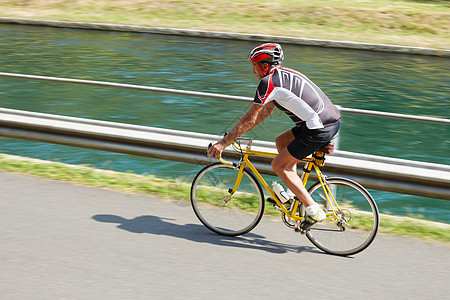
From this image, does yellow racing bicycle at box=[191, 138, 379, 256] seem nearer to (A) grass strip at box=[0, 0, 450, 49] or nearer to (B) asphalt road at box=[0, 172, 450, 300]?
(B) asphalt road at box=[0, 172, 450, 300]

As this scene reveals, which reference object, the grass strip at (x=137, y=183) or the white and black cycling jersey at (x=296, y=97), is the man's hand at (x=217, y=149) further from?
the grass strip at (x=137, y=183)

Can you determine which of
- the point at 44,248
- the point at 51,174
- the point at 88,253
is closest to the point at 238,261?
the point at 88,253

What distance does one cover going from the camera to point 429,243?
561 cm

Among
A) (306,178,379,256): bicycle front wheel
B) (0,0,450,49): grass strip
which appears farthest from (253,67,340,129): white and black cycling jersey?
(0,0,450,49): grass strip

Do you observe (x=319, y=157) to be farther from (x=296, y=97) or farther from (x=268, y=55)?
(x=268, y=55)

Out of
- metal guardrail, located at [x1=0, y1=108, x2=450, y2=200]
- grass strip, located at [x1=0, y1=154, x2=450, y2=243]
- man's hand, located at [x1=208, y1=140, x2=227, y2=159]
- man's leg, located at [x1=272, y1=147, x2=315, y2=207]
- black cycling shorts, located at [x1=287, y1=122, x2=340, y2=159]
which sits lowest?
grass strip, located at [x1=0, y1=154, x2=450, y2=243]

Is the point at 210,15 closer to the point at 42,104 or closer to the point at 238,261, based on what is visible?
the point at 42,104

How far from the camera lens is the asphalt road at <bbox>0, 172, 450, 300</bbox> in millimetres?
4586

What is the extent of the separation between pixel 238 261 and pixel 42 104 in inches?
275

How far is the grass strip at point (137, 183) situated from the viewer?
19.5ft

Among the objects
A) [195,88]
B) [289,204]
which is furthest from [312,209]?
[195,88]

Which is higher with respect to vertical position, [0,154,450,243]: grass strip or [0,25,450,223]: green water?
[0,154,450,243]: grass strip

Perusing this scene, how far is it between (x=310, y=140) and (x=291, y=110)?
0.95 ft

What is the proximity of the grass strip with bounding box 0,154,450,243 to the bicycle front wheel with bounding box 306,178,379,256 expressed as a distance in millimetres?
561
